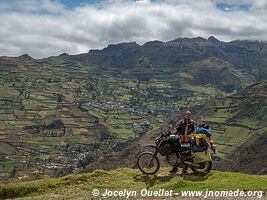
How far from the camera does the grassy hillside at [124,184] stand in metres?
19.7

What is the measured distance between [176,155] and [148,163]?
1.75 m

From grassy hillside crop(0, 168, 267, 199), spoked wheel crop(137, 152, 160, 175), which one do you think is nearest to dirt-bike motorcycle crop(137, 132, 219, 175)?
spoked wheel crop(137, 152, 160, 175)

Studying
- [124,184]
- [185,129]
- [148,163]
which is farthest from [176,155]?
[124,184]

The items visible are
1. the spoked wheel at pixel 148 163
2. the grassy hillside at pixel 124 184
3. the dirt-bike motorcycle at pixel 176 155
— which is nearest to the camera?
the grassy hillside at pixel 124 184

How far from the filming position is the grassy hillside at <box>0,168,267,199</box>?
19.7 m

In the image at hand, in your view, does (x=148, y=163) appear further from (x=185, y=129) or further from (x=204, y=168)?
(x=204, y=168)

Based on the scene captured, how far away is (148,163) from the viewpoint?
23.5m

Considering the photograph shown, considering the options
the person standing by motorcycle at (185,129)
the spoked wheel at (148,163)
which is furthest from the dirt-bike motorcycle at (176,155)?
the person standing by motorcycle at (185,129)

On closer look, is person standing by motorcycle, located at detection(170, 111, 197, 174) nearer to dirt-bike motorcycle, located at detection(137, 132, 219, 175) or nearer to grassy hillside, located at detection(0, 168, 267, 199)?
dirt-bike motorcycle, located at detection(137, 132, 219, 175)

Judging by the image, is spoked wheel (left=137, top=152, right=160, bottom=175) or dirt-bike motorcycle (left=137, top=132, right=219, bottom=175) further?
spoked wheel (left=137, top=152, right=160, bottom=175)

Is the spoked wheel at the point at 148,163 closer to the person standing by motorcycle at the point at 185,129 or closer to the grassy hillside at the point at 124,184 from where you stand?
the grassy hillside at the point at 124,184

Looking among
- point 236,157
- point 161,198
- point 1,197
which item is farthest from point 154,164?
point 236,157

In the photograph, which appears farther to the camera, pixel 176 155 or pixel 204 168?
pixel 176 155

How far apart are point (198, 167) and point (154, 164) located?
8.56 feet
